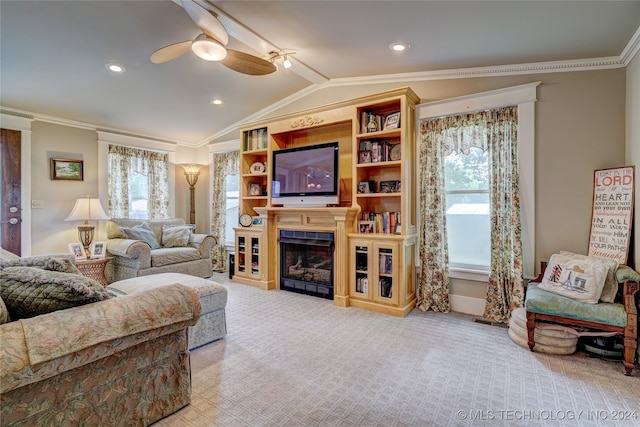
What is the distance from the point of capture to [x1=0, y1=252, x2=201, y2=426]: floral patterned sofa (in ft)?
3.99

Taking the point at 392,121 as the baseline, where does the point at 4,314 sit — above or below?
below

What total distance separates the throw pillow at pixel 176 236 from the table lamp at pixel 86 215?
90cm

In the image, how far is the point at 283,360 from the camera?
7.93ft

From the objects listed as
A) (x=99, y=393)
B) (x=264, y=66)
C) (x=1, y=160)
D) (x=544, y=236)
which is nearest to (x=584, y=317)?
(x=544, y=236)

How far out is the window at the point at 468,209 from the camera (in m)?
3.46

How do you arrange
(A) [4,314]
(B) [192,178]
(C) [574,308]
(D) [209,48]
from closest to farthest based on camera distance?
(A) [4,314], (C) [574,308], (D) [209,48], (B) [192,178]

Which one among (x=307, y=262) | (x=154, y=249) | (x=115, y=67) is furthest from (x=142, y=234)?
(x=307, y=262)

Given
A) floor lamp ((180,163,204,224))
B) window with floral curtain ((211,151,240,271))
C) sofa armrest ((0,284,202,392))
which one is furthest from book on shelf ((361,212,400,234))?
floor lamp ((180,163,204,224))

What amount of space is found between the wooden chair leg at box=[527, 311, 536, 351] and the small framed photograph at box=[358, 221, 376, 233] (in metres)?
1.77

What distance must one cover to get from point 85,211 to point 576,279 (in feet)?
19.1

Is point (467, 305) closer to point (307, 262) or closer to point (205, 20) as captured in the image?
point (307, 262)

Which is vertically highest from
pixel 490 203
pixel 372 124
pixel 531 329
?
pixel 372 124

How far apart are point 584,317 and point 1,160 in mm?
6746

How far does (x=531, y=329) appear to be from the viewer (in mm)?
2547
